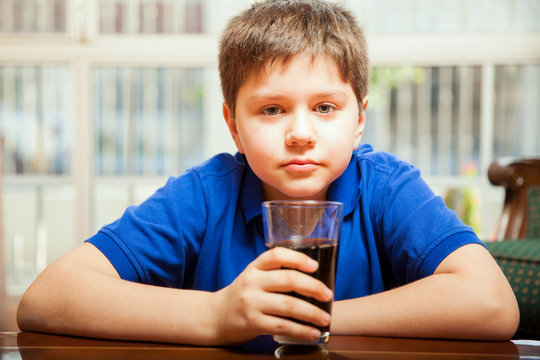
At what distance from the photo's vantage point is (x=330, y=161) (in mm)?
983

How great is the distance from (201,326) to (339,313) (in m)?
0.22

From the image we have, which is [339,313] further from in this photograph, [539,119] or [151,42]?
[539,119]

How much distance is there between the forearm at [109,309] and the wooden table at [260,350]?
18 millimetres

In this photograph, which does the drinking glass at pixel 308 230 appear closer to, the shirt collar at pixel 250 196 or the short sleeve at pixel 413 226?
the short sleeve at pixel 413 226

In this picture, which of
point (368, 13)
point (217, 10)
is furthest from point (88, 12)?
point (368, 13)

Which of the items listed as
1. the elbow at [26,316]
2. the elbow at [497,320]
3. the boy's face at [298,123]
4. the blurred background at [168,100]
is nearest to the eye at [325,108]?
the boy's face at [298,123]

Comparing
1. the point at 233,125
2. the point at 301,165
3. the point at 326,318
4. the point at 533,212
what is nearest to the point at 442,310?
the point at 326,318

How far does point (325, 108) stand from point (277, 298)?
0.43 metres

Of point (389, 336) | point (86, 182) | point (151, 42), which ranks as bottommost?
point (86, 182)

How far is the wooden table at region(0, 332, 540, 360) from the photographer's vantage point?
2.23 feet

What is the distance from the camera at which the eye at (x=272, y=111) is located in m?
0.98

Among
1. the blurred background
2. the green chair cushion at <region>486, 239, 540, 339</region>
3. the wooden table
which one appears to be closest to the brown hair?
the wooden table

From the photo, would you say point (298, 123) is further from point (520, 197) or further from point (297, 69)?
point (520, 197)

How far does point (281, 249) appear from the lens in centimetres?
67
